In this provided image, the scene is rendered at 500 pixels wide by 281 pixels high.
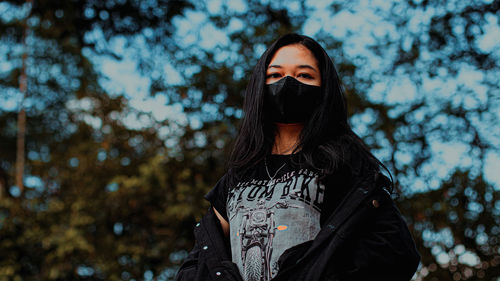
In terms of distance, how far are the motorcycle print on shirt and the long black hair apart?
10 centimetres

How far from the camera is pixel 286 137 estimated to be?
218cm

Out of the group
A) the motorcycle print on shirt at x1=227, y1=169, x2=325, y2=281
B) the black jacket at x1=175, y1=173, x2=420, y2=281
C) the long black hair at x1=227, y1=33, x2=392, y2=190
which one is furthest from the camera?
the long black hair at x1=227, y1=33, x2=392, y2=190

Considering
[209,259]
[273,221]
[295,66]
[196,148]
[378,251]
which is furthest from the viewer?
[196,148]

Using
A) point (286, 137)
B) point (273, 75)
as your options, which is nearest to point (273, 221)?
point (286, 137)

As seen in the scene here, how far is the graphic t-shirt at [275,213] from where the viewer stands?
6.07ft

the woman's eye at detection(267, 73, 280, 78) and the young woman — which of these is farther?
the woman's eye at detection(267, 73, 280, 78)

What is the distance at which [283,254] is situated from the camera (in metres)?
1.81

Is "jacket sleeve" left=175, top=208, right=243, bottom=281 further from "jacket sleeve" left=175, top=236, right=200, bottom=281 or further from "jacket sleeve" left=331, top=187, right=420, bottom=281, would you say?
"jacket sleeve" left=331, top=187, right=420, bottom=281

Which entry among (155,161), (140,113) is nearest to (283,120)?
(155,161)

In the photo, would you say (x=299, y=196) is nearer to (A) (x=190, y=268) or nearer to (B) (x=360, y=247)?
(B) (x=360, y=247)

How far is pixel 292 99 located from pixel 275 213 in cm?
48

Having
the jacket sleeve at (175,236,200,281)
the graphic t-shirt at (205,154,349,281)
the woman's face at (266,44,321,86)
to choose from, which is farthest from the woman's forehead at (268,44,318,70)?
the jacket sleeve at (175,236,200,281)

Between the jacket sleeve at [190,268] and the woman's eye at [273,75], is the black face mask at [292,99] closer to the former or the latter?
the woman's eye at [273,75]

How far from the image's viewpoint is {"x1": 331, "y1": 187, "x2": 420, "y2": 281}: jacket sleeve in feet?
5.57
